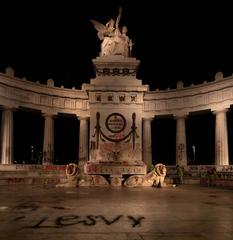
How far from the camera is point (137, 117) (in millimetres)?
44281

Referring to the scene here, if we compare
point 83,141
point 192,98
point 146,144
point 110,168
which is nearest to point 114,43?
point 110,168

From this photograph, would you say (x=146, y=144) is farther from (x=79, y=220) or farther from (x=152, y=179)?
(x=79, y=220)

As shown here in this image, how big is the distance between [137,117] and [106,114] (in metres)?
3.96

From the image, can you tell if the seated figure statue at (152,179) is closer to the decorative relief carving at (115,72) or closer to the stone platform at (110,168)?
the stone platform at (110,168)

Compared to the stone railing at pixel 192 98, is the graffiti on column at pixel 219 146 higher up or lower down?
lower down

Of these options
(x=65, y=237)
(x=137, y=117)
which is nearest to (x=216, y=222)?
(x=65, y=237)

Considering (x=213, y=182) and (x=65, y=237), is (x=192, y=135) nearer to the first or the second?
(x=213, y=182)

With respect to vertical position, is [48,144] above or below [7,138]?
below

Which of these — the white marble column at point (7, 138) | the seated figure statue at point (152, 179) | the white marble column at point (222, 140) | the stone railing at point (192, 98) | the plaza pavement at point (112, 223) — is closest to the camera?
the plaza pavement at point (112, 223)

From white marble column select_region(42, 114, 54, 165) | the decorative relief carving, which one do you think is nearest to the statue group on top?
the decorative relief carving

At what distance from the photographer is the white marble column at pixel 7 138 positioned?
60531 millimetres

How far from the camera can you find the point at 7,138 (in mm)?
61375

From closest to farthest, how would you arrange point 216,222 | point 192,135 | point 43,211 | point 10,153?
point 216,222, point 43,211, point 10,153, point 192,135

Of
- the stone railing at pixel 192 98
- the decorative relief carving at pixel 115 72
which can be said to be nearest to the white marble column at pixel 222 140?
the stone railing at pixel 192 98
